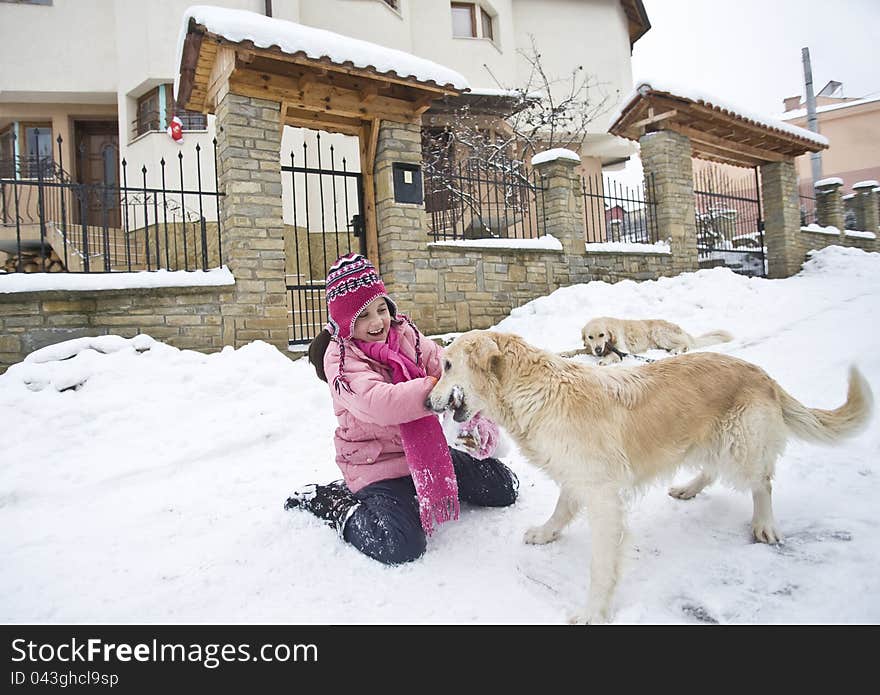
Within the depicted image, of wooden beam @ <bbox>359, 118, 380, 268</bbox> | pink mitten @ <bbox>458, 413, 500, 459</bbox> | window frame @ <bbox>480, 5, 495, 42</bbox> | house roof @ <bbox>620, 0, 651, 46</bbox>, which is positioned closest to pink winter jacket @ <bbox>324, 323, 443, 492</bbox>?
pink mitten @ <bbox>458, 413, 500, 459</bbox>

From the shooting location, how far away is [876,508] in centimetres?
245

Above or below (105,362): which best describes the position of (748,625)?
below

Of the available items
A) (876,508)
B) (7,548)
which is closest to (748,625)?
(876,508)

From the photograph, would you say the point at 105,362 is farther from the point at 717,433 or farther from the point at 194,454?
the point at 717,433

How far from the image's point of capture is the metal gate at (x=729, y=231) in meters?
13.1

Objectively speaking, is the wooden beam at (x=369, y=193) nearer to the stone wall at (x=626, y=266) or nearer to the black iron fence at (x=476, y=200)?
the black iron fence at (x=476, y=200)

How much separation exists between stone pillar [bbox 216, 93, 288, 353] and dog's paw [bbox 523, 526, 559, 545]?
16.6ft

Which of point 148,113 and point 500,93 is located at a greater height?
point 500,93

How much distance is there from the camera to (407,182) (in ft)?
26.0

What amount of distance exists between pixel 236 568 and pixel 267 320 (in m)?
4.69

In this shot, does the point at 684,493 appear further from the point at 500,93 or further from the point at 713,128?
the point at 500,93

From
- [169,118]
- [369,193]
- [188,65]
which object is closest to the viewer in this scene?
[188,65]

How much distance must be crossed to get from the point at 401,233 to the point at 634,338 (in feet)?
12.2

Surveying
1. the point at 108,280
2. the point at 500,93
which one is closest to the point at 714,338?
the point at 108,280
